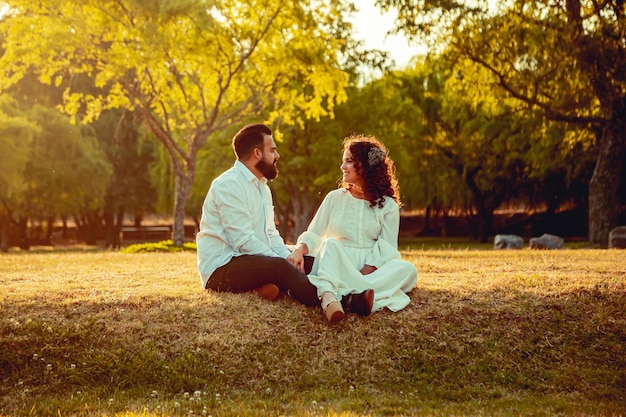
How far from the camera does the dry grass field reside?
5.64 metres

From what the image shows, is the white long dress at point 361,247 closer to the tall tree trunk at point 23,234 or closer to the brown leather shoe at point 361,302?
the brown leather shoe at point 361,302

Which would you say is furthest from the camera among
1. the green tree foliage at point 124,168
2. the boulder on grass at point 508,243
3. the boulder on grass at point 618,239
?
the green tree foliage at point 124,168

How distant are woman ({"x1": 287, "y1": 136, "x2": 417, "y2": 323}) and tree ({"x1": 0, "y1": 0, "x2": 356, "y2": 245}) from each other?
11.5 m

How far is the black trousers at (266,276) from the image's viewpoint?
22.4ft

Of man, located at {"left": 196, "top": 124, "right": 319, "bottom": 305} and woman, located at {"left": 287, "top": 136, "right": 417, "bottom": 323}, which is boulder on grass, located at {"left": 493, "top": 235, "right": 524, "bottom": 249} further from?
man, located at {"left": 196, "top": 124, "right": 319, "bottom": 305}

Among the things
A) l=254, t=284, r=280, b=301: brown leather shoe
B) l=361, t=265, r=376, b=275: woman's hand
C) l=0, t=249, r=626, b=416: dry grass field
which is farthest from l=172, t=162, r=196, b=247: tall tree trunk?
l=361, t=265, r=376, b=275: woman's hand

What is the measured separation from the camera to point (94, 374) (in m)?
6.08

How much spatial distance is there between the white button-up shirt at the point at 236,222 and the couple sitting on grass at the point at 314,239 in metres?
0.01

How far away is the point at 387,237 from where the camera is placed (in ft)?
24.8

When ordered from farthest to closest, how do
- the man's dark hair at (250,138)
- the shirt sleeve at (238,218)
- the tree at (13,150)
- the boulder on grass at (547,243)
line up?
1. the tree at (13,150)
2. the boulder on grass at (547,243)
3. the man's dark hair at (250,138)
4. the shirt sleeve at (238,218)

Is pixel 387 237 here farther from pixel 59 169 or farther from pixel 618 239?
pixel 59 169

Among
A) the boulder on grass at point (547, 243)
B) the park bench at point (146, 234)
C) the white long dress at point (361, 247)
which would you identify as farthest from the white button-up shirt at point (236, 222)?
the park bench at point (146, 234)

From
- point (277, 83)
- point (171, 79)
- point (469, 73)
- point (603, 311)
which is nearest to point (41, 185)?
point (171, 79)

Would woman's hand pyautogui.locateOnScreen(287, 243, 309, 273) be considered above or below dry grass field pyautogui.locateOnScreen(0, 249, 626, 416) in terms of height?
above
